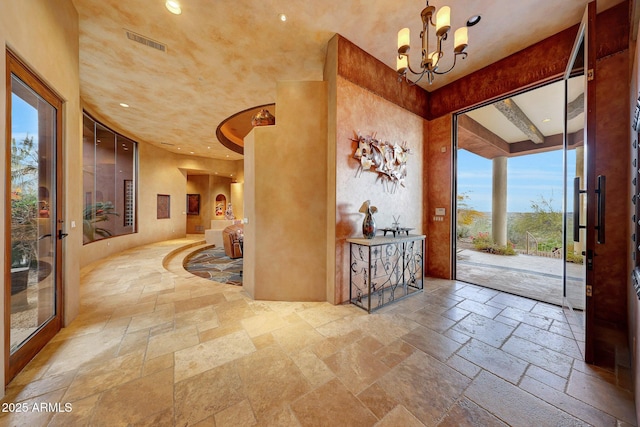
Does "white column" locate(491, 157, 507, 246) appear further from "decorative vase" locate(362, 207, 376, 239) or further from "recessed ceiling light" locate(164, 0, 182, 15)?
"recessed ceiling light" locate(164, 0, 182, 15)

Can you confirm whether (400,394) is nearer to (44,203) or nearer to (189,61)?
(44,203)

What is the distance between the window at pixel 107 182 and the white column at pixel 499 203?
11.5 meters

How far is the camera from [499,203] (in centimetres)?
732

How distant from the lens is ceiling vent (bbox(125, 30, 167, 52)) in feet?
9.53

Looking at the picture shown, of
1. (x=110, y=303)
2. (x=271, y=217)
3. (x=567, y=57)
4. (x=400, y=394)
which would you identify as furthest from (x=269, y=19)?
(x=110, y=303)

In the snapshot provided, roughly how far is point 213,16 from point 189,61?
44.8 inches

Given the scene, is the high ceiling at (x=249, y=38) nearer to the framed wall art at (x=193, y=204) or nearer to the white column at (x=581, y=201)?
the white column at (x=581, y=201)

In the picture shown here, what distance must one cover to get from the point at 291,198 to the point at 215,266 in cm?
354

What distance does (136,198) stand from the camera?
710 centimetres

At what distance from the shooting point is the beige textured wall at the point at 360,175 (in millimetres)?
2891

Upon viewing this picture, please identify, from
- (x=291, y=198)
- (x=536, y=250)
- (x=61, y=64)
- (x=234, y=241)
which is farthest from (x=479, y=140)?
(x=61, y=64)

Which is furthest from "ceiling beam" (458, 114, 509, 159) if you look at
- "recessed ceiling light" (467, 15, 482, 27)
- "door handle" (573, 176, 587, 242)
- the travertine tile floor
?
the travertine tile floor

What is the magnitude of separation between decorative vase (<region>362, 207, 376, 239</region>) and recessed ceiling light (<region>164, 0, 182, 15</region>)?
10.5 ft

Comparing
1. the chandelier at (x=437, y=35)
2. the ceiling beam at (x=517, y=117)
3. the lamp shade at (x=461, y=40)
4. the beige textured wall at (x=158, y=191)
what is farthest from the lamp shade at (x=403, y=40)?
the beige textured wall at (x=158, y=191)
